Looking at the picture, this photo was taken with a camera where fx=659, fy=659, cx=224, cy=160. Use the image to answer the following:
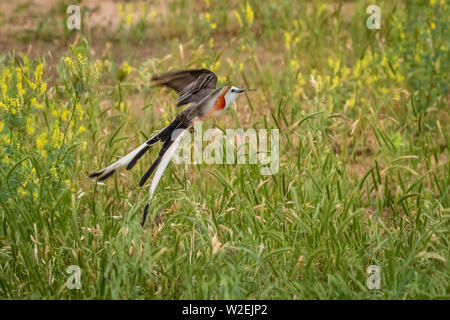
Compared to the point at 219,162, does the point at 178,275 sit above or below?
below

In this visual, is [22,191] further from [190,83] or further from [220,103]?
[220,103]

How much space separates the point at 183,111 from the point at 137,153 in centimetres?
25

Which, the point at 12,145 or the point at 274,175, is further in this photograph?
the point at 274,175

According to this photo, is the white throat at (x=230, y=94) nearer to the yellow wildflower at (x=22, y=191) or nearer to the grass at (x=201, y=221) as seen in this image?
the grass at (x=201, y=221)

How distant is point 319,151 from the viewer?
3078 millimetres

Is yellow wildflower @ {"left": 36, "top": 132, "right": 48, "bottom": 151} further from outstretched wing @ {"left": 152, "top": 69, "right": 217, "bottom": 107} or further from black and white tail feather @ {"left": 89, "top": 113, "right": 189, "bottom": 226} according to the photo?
outstretched wing @ {"left": 152, "top": 69, "right": 217, "bottom": 107}

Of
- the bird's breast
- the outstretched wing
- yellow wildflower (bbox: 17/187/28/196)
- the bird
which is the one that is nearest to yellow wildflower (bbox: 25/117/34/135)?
yellow wildflower (bbox: 17/187/28/196)

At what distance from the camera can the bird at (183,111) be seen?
232 cm

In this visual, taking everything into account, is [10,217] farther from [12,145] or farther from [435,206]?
[435,206]

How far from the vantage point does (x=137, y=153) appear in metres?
2.30

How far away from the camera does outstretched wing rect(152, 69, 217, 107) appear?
251 centimetres

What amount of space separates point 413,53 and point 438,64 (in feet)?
0.80

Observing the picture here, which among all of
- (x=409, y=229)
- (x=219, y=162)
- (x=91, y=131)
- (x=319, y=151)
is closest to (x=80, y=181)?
(x=91, y=131)
